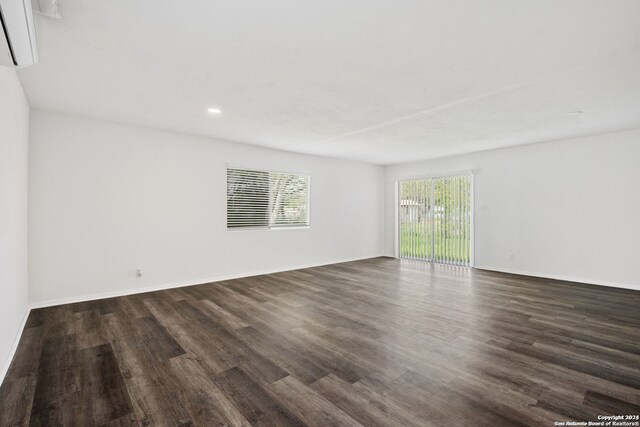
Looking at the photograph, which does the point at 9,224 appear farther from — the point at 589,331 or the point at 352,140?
the point at 589,331

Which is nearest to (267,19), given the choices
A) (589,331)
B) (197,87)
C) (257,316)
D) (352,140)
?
(197,87)

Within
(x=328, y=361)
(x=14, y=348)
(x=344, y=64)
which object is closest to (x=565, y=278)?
(x=328, y=361)

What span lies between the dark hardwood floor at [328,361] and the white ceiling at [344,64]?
2.47 meters

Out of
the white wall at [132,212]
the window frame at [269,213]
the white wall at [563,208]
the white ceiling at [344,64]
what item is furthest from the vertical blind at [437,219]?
the white wall at [132,212]

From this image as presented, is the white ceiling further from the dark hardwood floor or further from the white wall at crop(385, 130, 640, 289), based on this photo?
the dark hardwood floor

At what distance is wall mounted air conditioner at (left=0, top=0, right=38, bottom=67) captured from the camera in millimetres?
1369

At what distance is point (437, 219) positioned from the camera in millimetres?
7156

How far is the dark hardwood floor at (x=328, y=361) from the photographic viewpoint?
182cm

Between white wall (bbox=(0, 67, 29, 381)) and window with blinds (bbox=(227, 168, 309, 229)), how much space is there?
8.84 ft

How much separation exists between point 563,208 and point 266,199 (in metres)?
5.41

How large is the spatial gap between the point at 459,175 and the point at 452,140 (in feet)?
5.56

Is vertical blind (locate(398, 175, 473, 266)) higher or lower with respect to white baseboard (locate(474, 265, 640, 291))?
higher

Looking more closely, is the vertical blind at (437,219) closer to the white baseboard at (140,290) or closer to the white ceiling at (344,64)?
the white ceiling at (344,64)

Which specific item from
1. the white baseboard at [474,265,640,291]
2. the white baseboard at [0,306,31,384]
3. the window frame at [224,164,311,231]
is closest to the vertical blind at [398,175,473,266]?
the white baseboard at [474,265,640,291]
